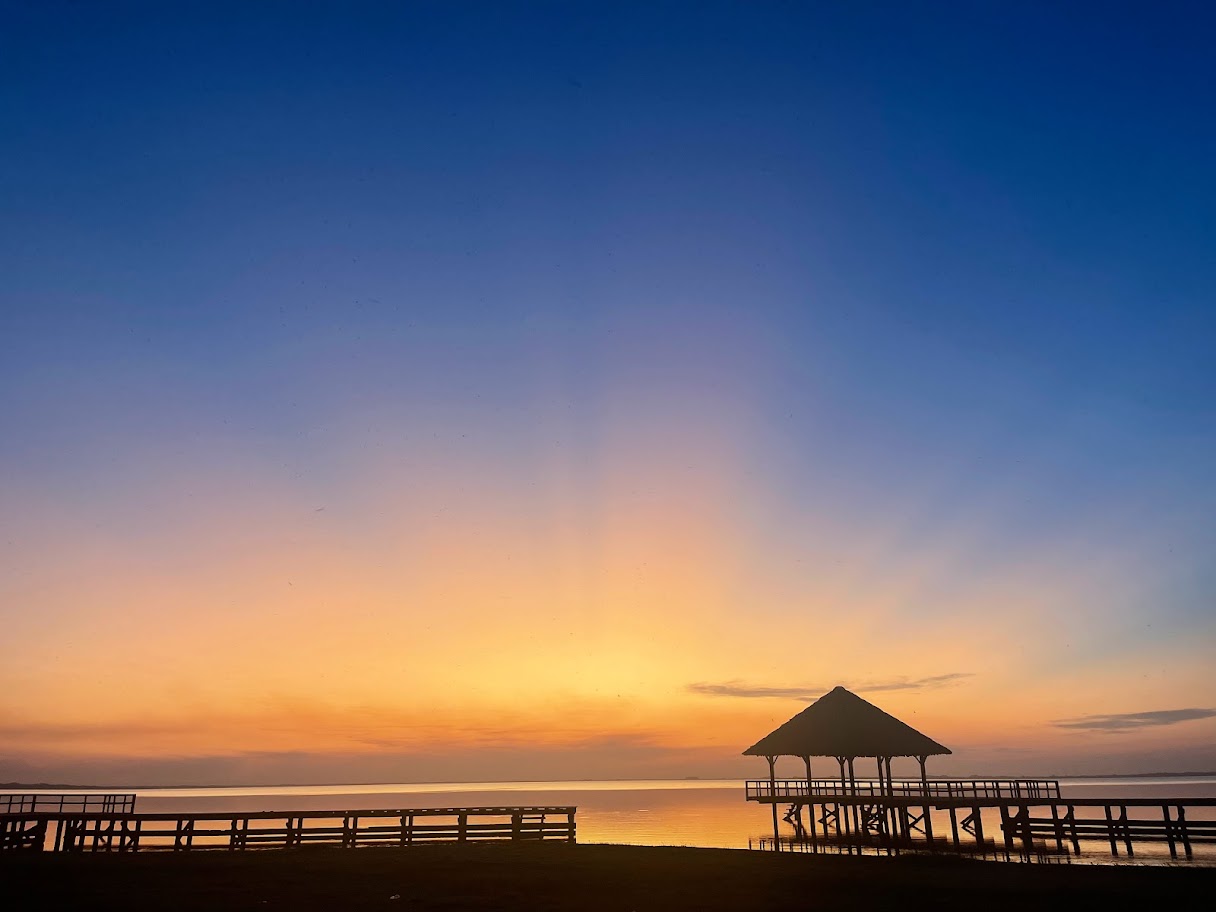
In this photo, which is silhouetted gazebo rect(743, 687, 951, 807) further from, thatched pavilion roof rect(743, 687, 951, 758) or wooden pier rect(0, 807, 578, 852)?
wooden pier rect(0, 807, 578, 852)

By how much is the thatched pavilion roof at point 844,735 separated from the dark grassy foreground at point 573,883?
13922mm

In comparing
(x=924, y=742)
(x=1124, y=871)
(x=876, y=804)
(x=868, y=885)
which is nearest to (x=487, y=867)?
(x=868, y=885)

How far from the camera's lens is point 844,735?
46.7 m

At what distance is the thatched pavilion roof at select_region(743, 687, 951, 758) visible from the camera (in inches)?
1805

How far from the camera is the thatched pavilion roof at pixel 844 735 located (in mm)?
45844

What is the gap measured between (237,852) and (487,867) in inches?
477

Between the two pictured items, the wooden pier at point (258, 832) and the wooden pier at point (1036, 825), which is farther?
the wooden pier at point (1036, 825)

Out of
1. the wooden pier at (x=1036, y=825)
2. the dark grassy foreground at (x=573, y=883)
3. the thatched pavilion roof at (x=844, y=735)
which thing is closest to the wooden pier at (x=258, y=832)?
the dark grassy foreground at (x=573, y=883)

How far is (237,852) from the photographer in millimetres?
33750

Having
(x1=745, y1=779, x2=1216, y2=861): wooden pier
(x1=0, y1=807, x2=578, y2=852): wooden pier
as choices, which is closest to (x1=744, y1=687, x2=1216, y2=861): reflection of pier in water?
(x1=745, y1=779, x2=1216, y2=861): wooden pier

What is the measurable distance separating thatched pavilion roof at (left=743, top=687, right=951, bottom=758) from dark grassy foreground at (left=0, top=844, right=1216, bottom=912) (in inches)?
548

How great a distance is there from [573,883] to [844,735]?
26880 mm

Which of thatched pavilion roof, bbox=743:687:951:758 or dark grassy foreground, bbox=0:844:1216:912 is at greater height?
thatched pavilion roof, bbox=743:687:951:758

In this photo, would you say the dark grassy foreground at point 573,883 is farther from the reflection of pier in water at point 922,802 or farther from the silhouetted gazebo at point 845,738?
the silhouetted gazebo at point 845,738
